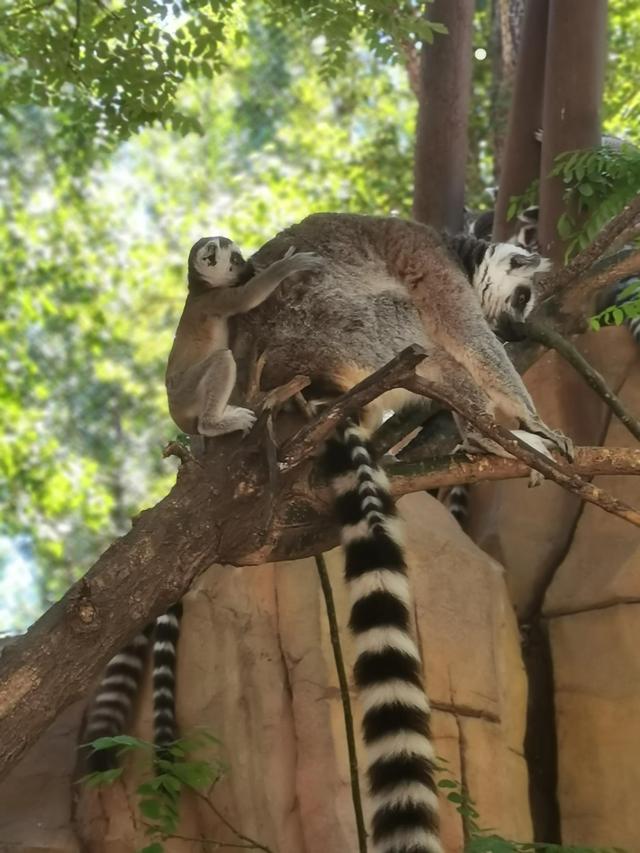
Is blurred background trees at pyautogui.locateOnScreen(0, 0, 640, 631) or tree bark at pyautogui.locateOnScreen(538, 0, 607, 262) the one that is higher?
blurred background trees at pyautogui.locateOnScreen(0, 0, 640, 631)

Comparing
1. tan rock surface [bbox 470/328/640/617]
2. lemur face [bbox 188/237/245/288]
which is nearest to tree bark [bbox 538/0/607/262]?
tan rock surface [bbox 470/328/640/617]

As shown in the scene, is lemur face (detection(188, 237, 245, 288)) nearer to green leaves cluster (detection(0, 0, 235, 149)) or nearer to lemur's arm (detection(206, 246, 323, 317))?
lemur's arm (detection(206, 246, 323, 317))

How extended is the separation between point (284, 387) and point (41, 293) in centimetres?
935

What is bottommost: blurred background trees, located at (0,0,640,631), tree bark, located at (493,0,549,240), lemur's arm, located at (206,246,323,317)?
lemur's arm, located at (206,246,323,317)

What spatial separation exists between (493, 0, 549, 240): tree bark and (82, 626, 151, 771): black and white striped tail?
3.36 meters

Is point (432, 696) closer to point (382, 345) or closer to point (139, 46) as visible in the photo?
point (382, 345)

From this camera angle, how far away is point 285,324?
3.87 m

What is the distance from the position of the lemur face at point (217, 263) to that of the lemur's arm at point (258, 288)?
84 mm

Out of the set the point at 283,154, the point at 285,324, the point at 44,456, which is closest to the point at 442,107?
the point at 285,324

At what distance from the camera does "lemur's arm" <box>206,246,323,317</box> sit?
12.4 ft

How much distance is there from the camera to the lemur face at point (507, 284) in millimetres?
4285

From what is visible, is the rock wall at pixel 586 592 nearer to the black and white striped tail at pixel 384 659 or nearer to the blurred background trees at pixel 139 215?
the black and white striped tail at pixel 384 659

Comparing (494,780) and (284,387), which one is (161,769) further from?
(284,387)

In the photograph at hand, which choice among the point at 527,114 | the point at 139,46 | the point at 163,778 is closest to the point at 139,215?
the point at 527,114
